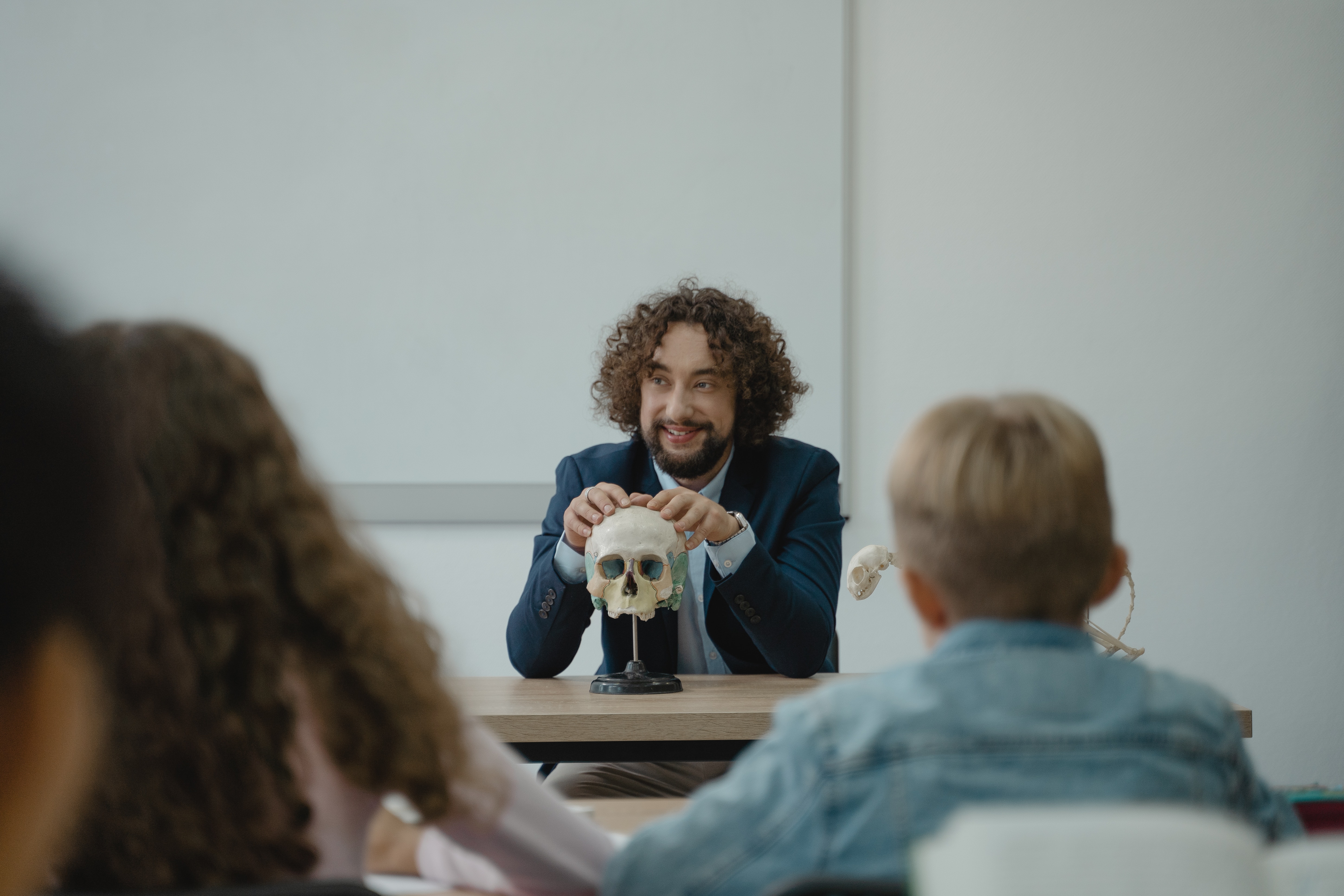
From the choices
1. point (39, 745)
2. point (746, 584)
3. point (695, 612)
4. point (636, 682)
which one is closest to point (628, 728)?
point (636, 682)

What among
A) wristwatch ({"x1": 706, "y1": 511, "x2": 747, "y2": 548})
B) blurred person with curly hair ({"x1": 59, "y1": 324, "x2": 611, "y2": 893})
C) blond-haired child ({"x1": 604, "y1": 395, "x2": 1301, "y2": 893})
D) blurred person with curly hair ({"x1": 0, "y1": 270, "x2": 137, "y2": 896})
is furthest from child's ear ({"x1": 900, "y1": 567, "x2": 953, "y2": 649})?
wristwatch ({"x1": 706, "y1": 511, "x2": 747, "y2": 548})

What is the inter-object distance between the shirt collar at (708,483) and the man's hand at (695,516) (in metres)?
0.42

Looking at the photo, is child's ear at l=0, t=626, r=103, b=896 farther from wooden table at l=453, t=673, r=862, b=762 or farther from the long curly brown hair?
wooden table at l=453, t=673, r=862, b=762

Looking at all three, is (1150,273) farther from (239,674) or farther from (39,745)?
(39,745)

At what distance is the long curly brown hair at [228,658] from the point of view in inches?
33.3

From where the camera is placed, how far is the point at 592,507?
2.45m

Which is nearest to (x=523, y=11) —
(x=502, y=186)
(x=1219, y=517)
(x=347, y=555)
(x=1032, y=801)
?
(x=502, y=186)

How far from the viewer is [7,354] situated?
532 mm

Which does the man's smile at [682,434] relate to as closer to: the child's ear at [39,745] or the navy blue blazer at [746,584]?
the navy blue blazer at [746,584]

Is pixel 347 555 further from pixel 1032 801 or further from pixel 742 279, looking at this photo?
pixel 742 279

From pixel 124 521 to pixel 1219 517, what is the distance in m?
3.89

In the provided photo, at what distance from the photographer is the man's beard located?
2.85m

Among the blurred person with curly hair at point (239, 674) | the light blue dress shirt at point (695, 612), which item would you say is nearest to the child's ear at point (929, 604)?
the blurred person with curly hair at point (239, 674)

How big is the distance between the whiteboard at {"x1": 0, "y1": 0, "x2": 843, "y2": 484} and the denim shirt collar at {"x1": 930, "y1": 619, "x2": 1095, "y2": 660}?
2.91 metres
